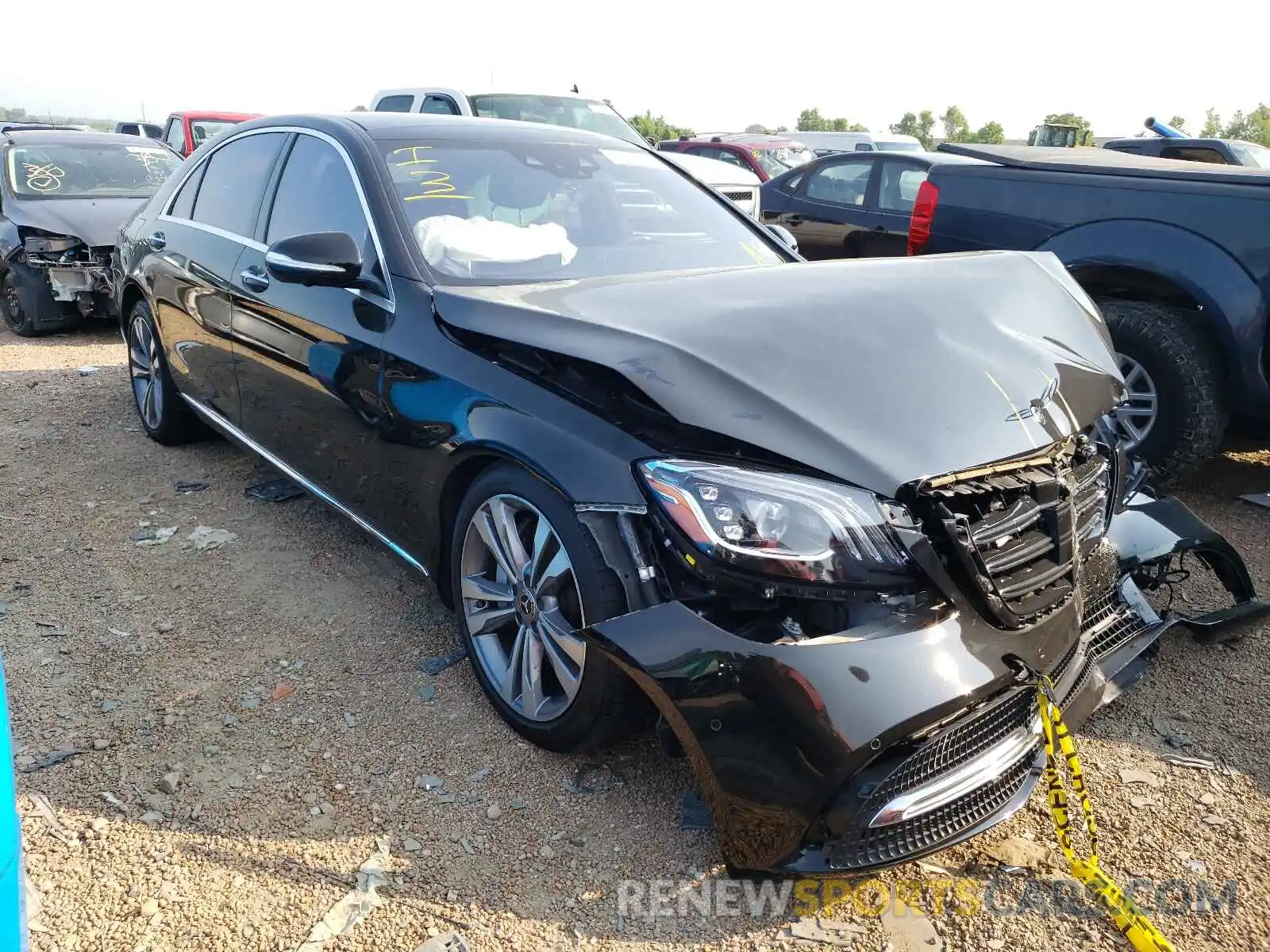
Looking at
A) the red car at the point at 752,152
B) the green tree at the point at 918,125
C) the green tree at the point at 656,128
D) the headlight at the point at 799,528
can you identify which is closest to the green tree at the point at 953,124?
the green tree at the point at 918,125

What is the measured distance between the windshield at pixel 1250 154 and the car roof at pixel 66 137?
423 inches

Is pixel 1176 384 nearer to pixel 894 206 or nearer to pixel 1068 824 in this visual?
pixel 1068 824

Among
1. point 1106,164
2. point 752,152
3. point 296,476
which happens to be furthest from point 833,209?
point 752,152

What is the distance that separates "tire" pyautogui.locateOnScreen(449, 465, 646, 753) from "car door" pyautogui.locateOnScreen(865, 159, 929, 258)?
20.2ft

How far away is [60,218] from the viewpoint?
775cm

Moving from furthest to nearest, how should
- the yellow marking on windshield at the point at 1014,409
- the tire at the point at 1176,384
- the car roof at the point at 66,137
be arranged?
the car roof at the point at 66,137 → the tire at the point at 1176,384 → the yellow marking on windshield at the point at 1014,409

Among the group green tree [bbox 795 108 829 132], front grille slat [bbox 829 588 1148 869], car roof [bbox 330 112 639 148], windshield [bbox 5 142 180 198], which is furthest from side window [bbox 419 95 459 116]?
green tree [bbox 795 108 829 132]

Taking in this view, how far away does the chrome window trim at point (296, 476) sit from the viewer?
10.1 ft

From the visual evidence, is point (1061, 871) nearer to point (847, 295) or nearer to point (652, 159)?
point (847, 295)

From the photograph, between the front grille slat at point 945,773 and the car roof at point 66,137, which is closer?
the front grille slat at point 945,773

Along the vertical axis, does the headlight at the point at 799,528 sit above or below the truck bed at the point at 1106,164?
below

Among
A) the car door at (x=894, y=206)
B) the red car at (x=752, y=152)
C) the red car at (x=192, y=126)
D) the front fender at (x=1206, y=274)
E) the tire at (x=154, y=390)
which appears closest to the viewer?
the front fender at (x=1206, y=274)

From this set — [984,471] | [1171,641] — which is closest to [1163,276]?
[1171,641]

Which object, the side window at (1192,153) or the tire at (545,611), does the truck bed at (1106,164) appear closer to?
the tire at (545,611)
